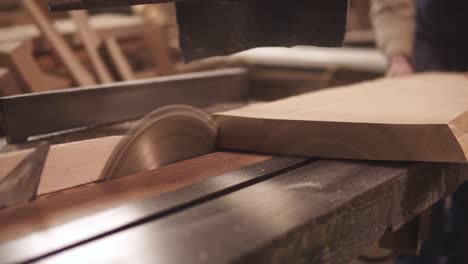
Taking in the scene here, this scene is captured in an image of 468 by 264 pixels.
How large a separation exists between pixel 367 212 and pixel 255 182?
0.23m

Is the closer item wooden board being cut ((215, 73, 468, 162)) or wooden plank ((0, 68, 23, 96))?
wooden board being cut ((215, 73, 468, 162))

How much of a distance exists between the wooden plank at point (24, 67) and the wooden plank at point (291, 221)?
5.30ft

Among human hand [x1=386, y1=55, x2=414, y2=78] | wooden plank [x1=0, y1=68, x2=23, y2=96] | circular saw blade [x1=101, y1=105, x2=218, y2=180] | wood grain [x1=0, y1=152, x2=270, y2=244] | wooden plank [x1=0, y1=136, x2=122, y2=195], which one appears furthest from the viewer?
human hand [x1=386, y1=55, x2=414, y2=78]

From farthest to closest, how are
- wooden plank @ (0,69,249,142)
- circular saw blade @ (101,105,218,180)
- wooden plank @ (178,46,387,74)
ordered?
wooden plank @ (178,46,387,74), wooden plank @ (0,69,249,142), circular saw blade @ (101,105,218,180)

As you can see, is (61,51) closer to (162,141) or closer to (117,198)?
(162,141)

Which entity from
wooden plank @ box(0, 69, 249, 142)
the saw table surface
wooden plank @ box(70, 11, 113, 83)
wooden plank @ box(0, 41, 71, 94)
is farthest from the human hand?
wooden plank @ box(0, 41, 71, 94)

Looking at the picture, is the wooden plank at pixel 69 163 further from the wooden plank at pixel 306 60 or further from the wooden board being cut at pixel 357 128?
the wooden plank at pixel 306 60

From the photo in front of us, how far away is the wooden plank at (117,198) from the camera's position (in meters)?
0.75

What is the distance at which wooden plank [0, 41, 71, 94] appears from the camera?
219cm

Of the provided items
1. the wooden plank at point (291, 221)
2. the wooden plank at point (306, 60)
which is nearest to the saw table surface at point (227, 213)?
the wooden plank at point (291, 221)

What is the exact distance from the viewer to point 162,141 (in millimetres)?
1132

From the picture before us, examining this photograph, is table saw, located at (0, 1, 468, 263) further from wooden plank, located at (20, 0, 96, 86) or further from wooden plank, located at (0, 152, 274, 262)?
wooden plank, located at (20, 0, 96, 86)

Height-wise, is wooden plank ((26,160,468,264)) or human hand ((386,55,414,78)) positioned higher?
wooden plank ((26,160,468,264))

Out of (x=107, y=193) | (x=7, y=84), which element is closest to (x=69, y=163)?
(x=107, y=193)
